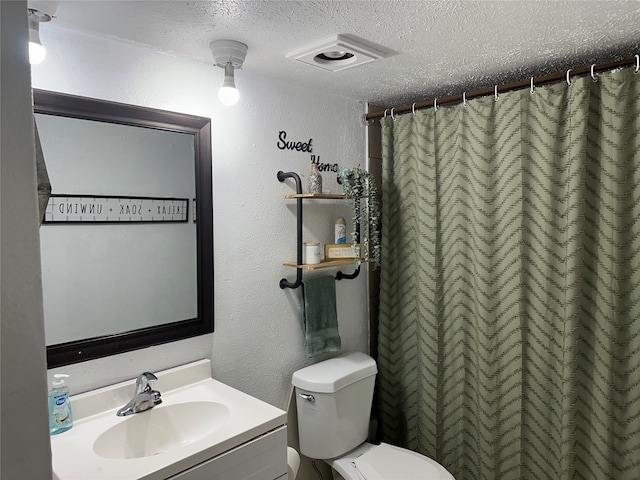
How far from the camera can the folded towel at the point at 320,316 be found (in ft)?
7.30

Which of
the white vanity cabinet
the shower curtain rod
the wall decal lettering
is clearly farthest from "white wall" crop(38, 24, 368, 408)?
the white vanity cabinet

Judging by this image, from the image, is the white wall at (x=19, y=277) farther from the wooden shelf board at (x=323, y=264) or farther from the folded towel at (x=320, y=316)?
the folded towel at (x=320, y=316)

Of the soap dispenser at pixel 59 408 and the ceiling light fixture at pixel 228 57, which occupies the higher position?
the ceiling light fixture at pixel 228 57

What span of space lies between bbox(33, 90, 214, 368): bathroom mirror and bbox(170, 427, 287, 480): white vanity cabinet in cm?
55

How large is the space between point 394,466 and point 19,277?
1.94m

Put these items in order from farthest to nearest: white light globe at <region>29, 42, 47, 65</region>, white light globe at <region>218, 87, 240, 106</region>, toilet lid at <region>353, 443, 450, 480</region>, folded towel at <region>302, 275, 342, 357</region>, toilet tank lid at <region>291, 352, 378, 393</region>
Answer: folded towel at <region>302, 275, 342, 357</region>
toilet tank lid at <region>291, 352, 378, 393</region>
toilet lid at <region>353, 443, 450, 480</region>
white light globe at <region>218, 87, 240, 106</region>
white light globe at <region>29, 42, 47, 65</region>

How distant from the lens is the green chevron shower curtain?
5.95 ft

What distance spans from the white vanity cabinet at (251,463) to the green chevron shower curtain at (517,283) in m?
1.09

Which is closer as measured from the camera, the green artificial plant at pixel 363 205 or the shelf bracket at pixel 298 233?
the shelf bracket at pixel 298 233

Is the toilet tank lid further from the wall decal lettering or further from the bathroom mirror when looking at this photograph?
the wall decal lettering

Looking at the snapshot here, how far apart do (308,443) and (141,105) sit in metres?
1.66

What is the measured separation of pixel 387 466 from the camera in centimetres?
204

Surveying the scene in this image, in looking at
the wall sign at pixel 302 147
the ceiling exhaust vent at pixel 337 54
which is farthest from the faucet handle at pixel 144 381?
A: the ceiling exhaust vent at pixel 337 54

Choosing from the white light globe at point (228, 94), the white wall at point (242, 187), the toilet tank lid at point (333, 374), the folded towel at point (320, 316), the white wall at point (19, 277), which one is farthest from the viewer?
the folded towel at point (320, 316)
